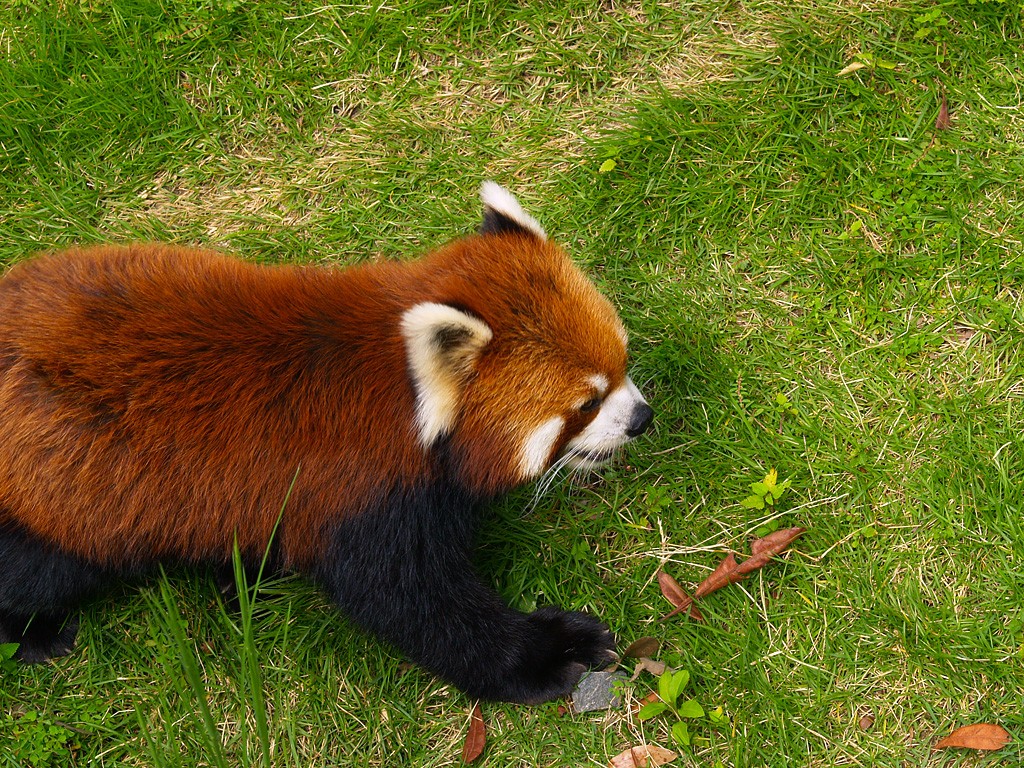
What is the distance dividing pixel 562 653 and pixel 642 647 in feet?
0.99

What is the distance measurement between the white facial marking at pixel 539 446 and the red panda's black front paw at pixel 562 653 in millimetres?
665

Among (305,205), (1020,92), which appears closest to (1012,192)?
(1020,92)

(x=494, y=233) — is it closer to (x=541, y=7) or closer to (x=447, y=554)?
(x=447, y=554)

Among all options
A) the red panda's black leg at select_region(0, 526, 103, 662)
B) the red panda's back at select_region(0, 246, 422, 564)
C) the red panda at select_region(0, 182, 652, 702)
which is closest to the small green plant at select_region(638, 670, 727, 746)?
the red panda at select_region(0, 182, 652, 702)

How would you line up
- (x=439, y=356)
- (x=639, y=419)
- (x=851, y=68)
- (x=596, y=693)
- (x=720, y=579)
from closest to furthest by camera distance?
1. (x=439, y=356)
2. (x=639, y=419)
3. (x=596, y=693)
4. (x=720, y=579)
5. (x=851, y=68)

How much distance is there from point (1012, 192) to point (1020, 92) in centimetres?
47

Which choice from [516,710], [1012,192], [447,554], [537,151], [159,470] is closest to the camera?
[159,470]

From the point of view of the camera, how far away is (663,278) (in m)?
3.87

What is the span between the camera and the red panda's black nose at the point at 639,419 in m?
3.16

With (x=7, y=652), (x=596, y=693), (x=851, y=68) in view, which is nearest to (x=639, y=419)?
(x=596, y=693)

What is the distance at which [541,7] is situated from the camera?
4270 mm

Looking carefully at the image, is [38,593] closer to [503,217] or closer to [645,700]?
[503,217]

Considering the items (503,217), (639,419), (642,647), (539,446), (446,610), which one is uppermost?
(503,217)

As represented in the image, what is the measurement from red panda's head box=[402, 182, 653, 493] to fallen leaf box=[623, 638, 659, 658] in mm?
775
